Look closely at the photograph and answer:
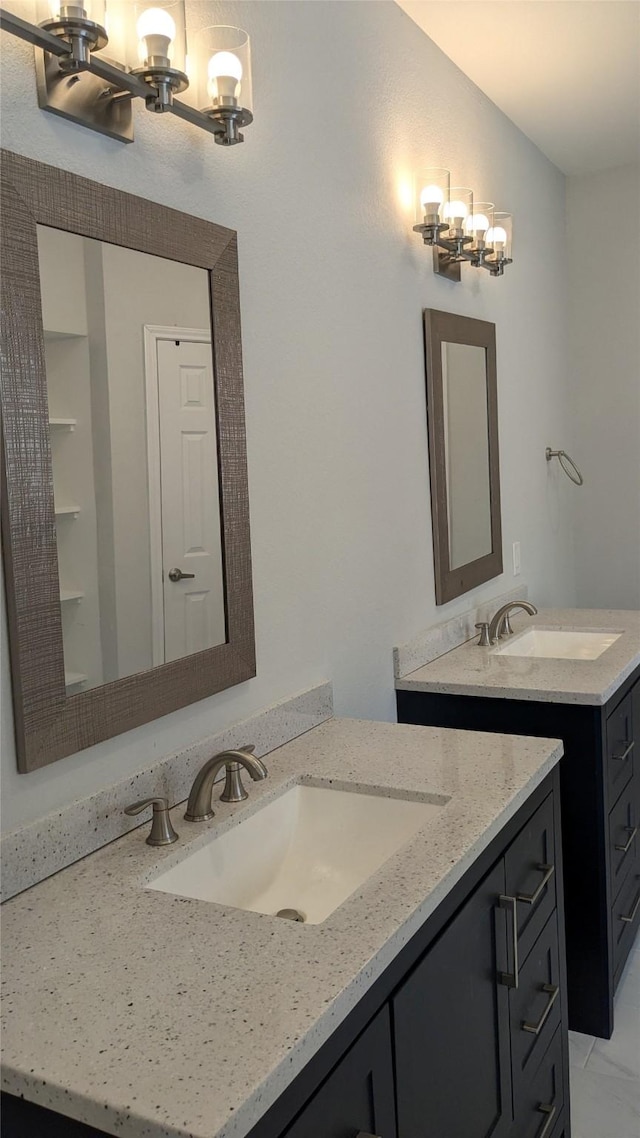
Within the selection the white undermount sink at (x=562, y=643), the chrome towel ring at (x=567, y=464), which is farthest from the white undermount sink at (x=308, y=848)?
the chrome towel ring at (x=567, y=464)

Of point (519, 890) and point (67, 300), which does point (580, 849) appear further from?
point (67, 300)

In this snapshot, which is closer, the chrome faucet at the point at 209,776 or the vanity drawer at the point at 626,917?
the chrome faucet at the point at 209,776

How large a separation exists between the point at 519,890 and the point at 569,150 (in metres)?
3.08

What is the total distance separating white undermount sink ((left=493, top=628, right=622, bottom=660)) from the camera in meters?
2.83

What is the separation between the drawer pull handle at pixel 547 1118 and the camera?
172cm

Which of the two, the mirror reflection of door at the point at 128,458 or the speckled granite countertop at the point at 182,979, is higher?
the mirror reflection of door at the point at 128,458

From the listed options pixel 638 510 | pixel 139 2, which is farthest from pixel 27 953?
pixel 638 510

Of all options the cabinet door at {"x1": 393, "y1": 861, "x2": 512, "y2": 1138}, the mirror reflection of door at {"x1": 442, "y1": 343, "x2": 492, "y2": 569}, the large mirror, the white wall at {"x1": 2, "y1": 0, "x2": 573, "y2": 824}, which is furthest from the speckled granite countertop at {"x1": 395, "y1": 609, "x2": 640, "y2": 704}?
the cabinet door at {"x1": 393, "y1": 861, "x2": 512, "y2": 1138}

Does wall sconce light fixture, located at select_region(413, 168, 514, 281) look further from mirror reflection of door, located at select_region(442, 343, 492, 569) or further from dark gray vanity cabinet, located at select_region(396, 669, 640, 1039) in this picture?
dark gray vanity cabinet, located at select_region(396, 669, 640, 1039)

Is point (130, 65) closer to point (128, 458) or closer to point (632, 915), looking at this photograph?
point (128, 458)

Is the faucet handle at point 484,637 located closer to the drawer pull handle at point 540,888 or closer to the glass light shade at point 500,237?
the drawer pull handle at point 540,888

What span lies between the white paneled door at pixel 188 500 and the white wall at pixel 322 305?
0.49 feet

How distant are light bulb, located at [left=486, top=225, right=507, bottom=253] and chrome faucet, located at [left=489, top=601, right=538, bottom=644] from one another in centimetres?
107

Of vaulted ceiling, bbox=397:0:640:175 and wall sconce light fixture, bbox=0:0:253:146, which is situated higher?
vaulted ceiling, bbox=397:0:640:175
